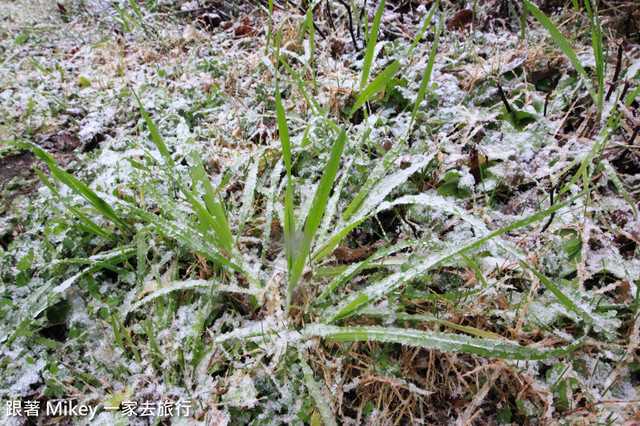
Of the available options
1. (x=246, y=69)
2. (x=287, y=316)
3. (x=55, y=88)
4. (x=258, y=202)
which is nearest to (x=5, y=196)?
(x=55, y=88)

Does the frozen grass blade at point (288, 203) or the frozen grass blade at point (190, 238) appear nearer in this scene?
the frozen grass blade at point (288, 203)

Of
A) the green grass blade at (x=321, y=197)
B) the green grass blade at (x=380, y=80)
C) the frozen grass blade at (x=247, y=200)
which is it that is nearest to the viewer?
the green grass blade at (x=321, y=197)

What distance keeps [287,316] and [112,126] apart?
1.83 meters

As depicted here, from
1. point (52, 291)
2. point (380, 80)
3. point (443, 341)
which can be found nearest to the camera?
point (443, 341)

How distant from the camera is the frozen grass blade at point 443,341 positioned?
0.87 metres

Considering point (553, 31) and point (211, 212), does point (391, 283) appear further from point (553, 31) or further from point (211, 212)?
point (553, 31)

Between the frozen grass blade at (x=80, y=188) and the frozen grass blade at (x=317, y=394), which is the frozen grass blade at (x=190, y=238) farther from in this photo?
the frozen grass blade at (x=317, y=394)

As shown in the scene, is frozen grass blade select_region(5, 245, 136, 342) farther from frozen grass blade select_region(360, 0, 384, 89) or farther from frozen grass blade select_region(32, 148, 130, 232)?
frozen grass blade select_region(360, 0, 384, 89)

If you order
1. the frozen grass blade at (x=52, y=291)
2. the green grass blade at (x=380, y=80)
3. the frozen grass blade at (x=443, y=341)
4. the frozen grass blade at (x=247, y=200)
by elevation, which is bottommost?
the frozen grass blade at (x=52, y=291)

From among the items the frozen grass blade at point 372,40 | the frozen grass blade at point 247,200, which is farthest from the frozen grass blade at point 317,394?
the frozen grass blade at point 372,40

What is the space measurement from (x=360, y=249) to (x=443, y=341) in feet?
1.58

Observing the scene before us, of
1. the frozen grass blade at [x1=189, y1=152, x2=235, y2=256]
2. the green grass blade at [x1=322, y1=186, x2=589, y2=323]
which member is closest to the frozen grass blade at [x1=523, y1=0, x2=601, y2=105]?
the green grass blade at [x1=322, y1=186, x2=589, y2=323]

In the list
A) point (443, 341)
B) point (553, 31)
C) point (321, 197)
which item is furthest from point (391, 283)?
point (553, 31)

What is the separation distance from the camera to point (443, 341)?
3.08 ft
